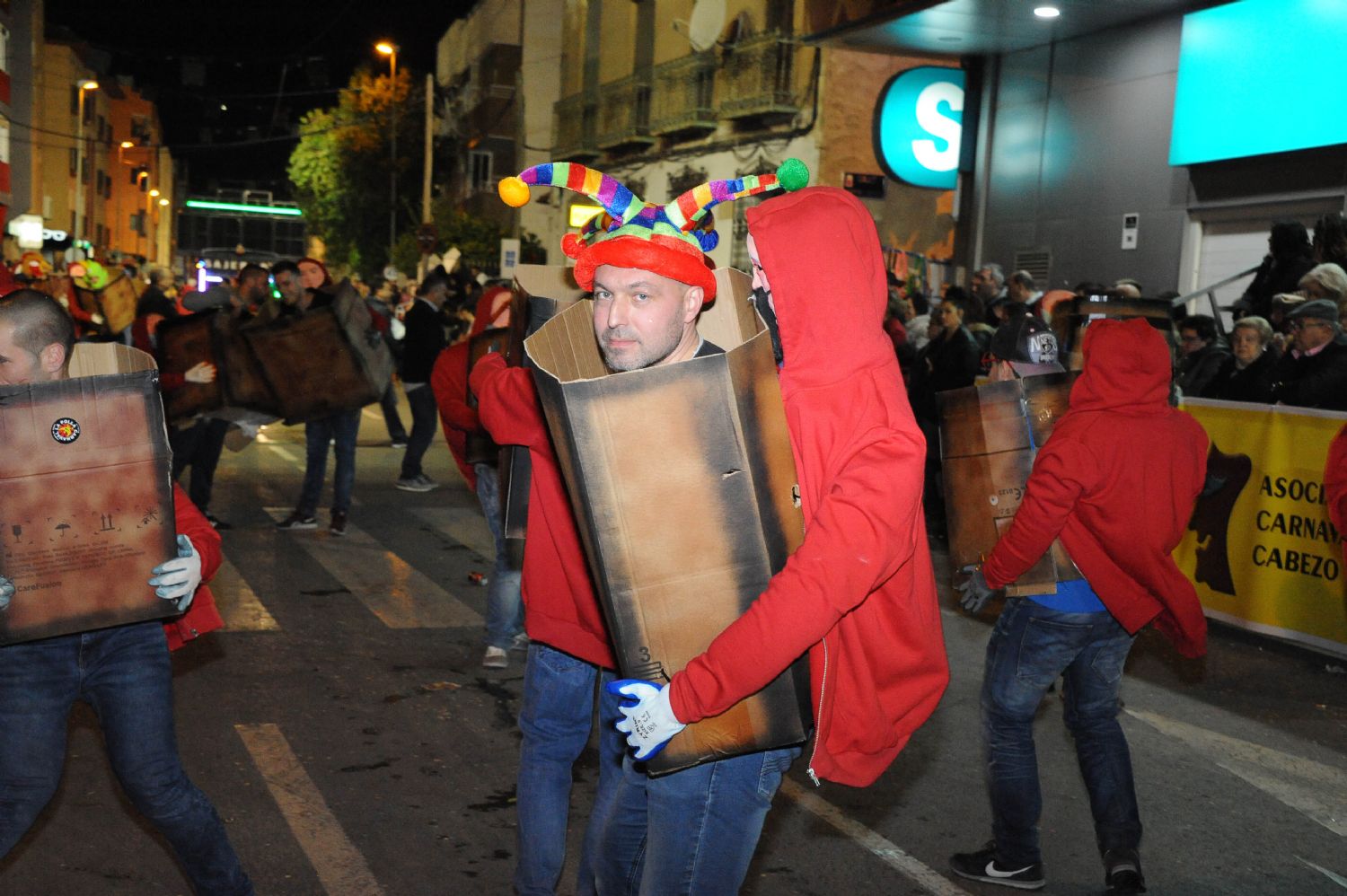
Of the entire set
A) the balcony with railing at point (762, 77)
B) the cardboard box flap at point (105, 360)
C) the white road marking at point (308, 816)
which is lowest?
the white road marking at point (308, 816)

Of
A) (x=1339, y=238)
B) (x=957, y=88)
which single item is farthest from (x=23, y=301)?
(x=957, y=88)

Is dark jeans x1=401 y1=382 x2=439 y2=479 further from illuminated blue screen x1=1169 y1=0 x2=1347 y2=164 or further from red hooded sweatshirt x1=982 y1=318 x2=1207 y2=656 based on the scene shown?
red hooded sweatshirt x1=982 y1=318 x2=1207 y2=656

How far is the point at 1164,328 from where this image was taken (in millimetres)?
7781

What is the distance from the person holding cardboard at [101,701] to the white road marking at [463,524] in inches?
242

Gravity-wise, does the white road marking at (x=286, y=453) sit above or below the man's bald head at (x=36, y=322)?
below

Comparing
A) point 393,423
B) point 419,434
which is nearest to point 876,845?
point 419,434

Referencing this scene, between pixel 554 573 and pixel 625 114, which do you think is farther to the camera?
pixel 625 114

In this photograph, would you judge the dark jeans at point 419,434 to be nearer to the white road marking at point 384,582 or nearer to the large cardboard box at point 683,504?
the white road marking at point 384,582

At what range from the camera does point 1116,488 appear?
411 centimetres

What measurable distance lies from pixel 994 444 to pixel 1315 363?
484 cm

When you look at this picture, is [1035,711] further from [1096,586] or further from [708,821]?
[708,821]

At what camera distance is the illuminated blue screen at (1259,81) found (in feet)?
38.2

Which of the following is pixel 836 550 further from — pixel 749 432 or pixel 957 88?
pixel 957 88

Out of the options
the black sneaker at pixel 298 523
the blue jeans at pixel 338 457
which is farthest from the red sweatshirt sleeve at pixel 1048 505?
the black sneaker at pixel 298 523
